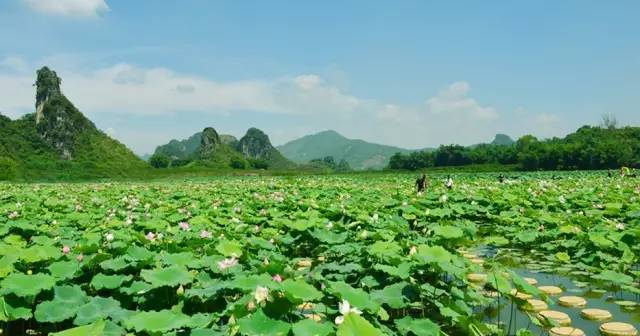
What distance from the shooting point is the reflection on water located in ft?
12.4

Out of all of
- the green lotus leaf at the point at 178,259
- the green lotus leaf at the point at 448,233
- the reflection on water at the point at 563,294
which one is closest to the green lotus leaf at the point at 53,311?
the green lotus leaf at the point at 178,259


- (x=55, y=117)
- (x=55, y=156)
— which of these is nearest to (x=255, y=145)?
(x=55, y=117)

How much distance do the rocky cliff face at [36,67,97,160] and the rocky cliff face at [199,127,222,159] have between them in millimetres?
24936

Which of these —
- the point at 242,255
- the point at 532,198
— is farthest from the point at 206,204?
the point at 532,198

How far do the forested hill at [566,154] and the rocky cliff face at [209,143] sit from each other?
118 feet

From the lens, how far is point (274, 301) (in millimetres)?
2686

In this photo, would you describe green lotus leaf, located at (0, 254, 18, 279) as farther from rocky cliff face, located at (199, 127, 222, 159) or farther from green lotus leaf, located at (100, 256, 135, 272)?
rocky cliff face, located at (199, 127, 222, 159)

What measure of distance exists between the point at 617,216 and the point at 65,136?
62394mm

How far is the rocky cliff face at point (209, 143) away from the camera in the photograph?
86062 mm

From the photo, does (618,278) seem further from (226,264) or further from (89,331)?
(89,331)

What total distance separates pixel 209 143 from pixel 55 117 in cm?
3081

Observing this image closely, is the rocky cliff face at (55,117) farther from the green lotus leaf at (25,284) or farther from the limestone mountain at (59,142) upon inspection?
the green lotus leaf at (25,284)

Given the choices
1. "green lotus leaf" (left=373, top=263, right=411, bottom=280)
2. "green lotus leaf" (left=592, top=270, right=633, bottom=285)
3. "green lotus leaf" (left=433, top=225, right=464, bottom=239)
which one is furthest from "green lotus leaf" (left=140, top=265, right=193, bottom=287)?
"green lotus leaf" (left=592, top=270, right=633, bottom=285)

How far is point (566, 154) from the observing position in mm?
52219
